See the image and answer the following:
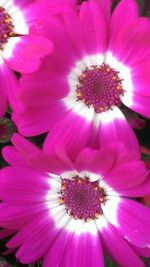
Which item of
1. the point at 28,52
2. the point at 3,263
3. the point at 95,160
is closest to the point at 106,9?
the point at 28,52

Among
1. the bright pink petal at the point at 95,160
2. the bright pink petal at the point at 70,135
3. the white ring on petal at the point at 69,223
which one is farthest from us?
the white ring on petal at the point at 69,223

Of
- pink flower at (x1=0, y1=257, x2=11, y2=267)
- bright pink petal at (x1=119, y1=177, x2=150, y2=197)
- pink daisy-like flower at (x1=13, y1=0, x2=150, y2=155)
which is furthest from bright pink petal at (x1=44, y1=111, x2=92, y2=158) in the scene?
pink flower at (x1=0, y1=257, x2=11, y2=267)

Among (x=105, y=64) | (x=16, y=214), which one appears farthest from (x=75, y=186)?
(x=105, y=64)

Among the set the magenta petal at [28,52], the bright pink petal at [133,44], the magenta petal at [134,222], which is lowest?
the magenta petal at [134,222]

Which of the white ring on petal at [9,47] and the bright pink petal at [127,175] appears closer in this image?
the bright pink petal at [127,175]

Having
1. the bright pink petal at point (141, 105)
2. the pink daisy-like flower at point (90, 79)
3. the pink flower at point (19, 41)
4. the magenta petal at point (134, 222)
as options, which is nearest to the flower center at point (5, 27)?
the pink flower at point (19, 41)

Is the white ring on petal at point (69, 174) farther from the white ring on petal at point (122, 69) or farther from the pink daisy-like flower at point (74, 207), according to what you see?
the white ring on petal at point (122, 69)

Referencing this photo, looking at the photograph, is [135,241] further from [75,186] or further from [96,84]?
[96,84]
